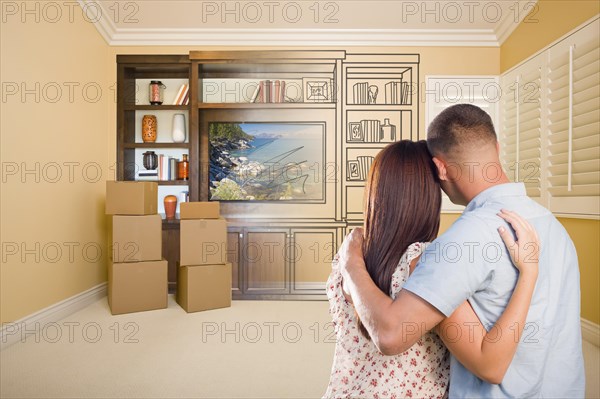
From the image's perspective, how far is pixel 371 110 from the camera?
4.70 metres

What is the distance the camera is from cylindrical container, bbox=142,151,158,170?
461cm

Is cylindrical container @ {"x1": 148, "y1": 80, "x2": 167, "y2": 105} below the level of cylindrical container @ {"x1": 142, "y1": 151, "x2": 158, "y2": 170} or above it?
above

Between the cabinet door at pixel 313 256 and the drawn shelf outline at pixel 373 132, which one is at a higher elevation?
the drawn shelf outline at pixel 373 132

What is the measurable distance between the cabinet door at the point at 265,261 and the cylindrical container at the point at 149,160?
1.25 meters

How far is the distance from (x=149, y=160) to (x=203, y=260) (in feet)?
4.87

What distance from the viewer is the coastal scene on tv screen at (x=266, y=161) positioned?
475cm

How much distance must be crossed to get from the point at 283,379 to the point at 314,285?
232cm

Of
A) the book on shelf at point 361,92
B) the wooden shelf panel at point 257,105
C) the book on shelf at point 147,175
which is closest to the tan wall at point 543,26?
the book on shelf at point 361,92

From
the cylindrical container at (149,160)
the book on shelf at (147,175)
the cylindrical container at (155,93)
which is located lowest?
the book on shelf at (147,175)

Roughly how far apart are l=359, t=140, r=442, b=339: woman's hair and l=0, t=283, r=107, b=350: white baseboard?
2.77m

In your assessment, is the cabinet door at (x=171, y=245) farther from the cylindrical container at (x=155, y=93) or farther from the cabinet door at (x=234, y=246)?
the cylindrical container at (x=155, y=93)

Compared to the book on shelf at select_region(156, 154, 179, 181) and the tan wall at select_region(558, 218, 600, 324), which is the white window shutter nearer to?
the tan wall at select_region(558, 218, 600, 324)

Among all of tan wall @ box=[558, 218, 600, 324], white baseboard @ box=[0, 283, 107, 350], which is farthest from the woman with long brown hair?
white baseboard @ box=[0, 283, 107, 350]

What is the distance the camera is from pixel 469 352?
2.65ft
